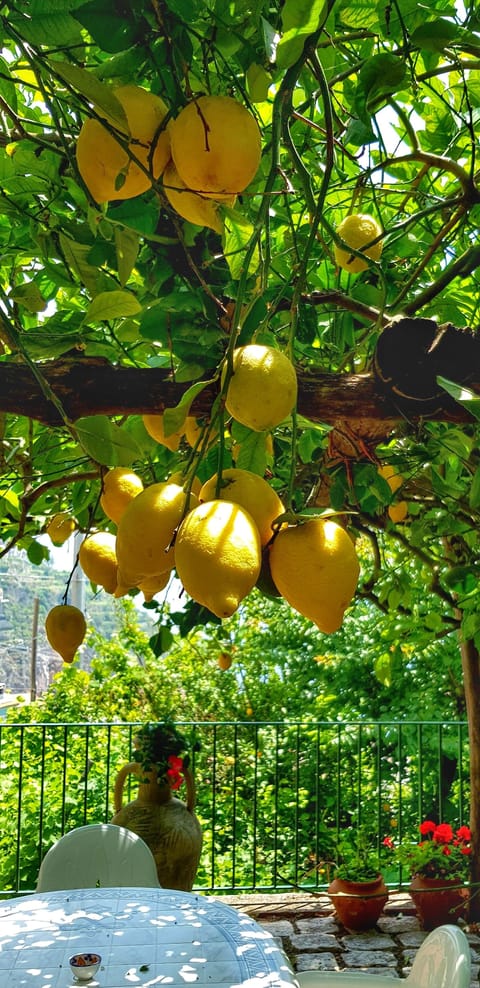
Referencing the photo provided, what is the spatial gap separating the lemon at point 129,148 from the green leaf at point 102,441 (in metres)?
0.19

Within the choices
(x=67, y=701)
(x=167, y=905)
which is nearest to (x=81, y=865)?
(x=167, y=905)

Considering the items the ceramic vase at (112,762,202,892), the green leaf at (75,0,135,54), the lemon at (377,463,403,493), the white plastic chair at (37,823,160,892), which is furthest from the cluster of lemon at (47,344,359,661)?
the ceramic vase at (112,762,202,892)

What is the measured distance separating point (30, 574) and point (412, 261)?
8.19m

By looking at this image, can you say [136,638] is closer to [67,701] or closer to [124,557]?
[67,701]

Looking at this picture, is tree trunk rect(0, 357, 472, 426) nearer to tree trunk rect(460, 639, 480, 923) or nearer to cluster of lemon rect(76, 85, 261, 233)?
cluster of lemon rect(76, 85, 261, 233)

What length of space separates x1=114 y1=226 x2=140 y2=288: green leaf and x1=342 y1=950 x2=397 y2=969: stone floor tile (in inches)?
130

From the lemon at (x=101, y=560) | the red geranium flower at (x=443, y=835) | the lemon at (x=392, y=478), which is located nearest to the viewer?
the lemon at (x=101, y=560)

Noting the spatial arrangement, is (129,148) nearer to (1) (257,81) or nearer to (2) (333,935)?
(1) (257,81)

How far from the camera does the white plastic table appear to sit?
1899 mm

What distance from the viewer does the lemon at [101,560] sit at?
2.74 ft

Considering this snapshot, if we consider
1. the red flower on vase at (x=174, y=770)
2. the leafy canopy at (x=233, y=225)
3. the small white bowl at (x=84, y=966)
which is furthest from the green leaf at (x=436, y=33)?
the red flower on vase at (x=174, y=770)

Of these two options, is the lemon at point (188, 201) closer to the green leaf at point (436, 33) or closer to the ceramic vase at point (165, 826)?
the green leaf at point (436, 33)

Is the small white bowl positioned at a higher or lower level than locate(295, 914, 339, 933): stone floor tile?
higher

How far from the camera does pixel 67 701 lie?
689 cm
